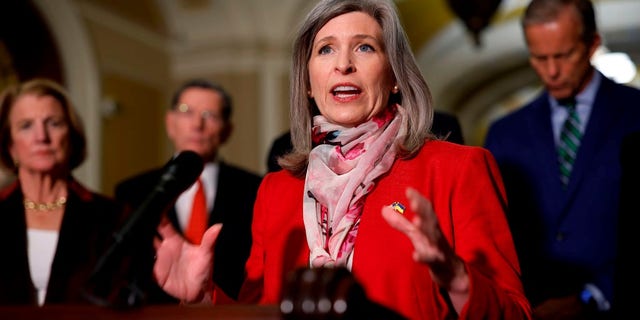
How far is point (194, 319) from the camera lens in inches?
50.2

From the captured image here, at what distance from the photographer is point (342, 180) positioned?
71.9 inches

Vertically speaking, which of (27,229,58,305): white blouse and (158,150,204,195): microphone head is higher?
(158,150,204,195): microphone head

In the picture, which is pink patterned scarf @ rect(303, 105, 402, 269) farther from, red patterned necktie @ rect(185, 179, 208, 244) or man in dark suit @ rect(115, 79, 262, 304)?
red patterned necktie @ rect(185, 179, 208, 244)

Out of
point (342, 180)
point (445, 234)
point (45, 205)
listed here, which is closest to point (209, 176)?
point (45, 205)

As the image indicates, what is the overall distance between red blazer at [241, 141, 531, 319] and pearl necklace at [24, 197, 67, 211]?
4.43 ft

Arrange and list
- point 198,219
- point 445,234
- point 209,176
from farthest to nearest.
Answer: point 209,176 → point 198,219 → point 445,234

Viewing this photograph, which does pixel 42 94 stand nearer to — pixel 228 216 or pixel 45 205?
pixel 45 205

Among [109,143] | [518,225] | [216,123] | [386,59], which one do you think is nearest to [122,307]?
[386,59]

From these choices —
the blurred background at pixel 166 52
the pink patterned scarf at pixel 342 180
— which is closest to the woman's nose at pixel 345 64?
the pink patterned scarf at pixel 342 180

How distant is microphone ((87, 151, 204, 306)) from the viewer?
1.40 meters

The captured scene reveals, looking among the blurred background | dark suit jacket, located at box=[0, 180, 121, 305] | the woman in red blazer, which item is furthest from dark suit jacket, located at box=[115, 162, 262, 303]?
the blurred background

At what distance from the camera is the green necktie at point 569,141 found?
9.17ft

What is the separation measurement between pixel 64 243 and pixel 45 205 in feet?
0.74

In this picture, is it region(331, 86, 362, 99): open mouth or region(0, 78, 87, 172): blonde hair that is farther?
region(0, 78, 87, 172): blonde hair
